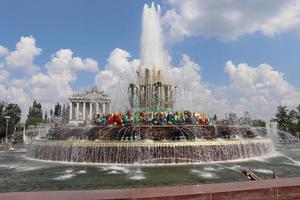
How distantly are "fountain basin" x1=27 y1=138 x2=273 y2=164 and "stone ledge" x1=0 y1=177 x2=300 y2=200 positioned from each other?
46.3 feet

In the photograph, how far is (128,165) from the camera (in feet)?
70.1

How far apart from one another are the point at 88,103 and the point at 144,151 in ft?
382

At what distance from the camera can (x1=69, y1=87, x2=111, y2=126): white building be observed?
129125 mm

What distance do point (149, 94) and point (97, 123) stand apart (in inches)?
288

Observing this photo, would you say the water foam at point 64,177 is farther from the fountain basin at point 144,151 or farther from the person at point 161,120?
the person at point 161,120

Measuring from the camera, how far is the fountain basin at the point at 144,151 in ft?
71.5

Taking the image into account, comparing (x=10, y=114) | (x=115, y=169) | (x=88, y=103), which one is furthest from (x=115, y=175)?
(x=88, y=103)

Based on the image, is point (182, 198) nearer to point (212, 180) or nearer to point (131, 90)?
point (212, 180)

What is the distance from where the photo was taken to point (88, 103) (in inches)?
5364

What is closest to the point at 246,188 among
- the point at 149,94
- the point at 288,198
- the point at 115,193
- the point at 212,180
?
the point at 288,198

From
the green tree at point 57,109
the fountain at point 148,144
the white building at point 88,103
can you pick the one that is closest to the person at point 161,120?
the fountain at point 148,144

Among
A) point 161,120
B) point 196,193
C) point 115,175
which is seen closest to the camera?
point 196,193

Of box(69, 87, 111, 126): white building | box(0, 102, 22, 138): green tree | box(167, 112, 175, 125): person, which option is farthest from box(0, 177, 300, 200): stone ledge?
box(69, 87, 111, 126): white building

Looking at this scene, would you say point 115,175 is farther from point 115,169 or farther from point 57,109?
point 57,109
